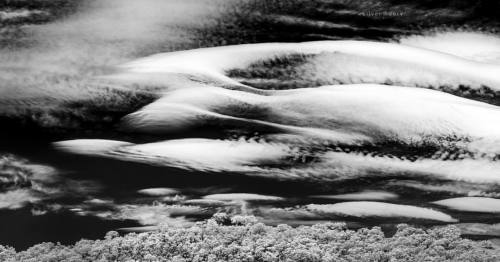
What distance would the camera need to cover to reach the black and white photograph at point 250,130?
15.8ft

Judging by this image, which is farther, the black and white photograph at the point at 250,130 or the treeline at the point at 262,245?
the treeline at the point at 262,245

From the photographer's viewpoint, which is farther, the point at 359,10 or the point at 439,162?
the point at 439,162

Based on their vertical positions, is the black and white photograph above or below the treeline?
above

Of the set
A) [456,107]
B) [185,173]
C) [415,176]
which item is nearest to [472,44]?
[456,107]

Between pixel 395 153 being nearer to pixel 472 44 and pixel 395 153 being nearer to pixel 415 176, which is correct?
pixel 415 176

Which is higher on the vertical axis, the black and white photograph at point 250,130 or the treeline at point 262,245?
the black and white photograph at point 250,130

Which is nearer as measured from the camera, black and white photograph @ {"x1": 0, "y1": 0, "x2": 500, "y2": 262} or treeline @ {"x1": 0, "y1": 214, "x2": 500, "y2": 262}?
black and white photograph @ {"x1": 0, "y1": 0, "x2": 500, "y2": 262}

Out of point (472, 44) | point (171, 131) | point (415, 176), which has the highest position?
point (472, 44)

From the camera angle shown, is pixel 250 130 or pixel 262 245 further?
pixel 262 245

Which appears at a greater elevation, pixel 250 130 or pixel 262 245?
pixel 250 130

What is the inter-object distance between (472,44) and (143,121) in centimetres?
352

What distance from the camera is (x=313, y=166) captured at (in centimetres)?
739

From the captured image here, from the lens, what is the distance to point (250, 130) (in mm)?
6645

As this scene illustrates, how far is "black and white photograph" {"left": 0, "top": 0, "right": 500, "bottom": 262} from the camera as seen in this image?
15.8 feet
